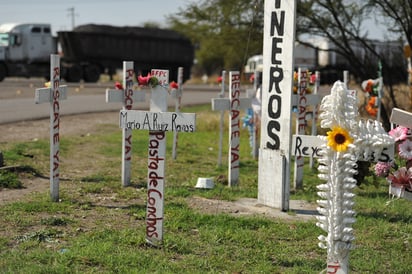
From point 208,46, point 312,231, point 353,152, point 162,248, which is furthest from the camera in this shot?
point 208,46

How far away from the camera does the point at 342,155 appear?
488 cm

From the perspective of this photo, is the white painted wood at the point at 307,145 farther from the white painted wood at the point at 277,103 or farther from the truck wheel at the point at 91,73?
the truck wheel at the point at 91,73

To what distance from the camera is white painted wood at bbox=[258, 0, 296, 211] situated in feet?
28.2

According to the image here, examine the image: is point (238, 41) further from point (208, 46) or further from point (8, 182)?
point (8, 182)

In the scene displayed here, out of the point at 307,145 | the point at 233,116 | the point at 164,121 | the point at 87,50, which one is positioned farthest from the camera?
the point at 87,50

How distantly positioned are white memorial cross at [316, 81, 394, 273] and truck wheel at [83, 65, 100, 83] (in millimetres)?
37930

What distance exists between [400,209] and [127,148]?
348 centimetres

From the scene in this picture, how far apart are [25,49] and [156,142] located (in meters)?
33.8

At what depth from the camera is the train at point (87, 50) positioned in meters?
38.9

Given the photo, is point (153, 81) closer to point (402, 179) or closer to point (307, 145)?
point (307, 145)

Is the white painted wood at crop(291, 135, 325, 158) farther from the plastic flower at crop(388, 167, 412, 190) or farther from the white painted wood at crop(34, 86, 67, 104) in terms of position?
the white painted wood at crop(34, 86, 67, 104)

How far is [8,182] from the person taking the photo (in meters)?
9.34

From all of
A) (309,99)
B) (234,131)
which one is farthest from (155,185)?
(309,99)

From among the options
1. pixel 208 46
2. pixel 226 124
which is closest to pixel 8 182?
pixel 226 124
